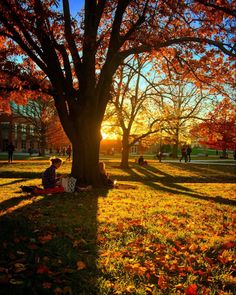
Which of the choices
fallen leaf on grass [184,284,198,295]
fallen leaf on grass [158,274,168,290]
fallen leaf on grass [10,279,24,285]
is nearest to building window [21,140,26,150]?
fallen leaf on grass [10,279,24,285]

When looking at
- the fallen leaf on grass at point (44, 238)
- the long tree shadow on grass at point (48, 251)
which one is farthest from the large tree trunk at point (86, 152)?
the fallen leaf on grass at point (44, 238)

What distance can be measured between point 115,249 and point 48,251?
0.96 m

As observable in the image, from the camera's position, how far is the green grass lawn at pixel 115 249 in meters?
3.38

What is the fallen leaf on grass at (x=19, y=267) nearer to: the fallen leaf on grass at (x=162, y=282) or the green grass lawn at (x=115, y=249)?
the green grass lawn at (x=115, y=249)

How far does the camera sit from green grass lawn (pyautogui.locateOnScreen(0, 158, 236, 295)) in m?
3.38

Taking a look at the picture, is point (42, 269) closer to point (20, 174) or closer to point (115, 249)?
point (115, 249)

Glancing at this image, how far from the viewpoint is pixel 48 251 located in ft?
13.8

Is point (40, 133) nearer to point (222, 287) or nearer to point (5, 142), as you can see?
point (5, 142)

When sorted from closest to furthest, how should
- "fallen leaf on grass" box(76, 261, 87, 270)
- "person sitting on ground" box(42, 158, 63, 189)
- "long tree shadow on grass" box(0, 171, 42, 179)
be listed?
Result: "fallen leaf on grass" box(76, 261, 87, 270), "person sitting on ground" box(42, 158, 63, 189), "long tree shadow on grass" box(0, 171, 42, 179)

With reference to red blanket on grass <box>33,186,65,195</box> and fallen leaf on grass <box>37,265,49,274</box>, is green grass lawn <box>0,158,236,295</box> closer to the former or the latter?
fallen leaf on grass <box>37,265,49,274</box>

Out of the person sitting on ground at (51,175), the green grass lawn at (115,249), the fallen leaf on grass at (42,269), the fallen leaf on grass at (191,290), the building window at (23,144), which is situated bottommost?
the fallen leaf on grass at (191,290)

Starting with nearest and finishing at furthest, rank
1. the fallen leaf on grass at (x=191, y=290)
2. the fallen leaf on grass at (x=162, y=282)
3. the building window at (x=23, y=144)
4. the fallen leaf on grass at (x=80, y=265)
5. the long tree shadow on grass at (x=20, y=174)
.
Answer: the fallen leaf on grass at (x=191, y=290)
the fallen leaf on grass at (x=162, y=282)
the fallen leaf on grass at (x=80, y=265)
the long tree shadow on grass at (x=20, y=174)
the building window at (x=23, y=144)

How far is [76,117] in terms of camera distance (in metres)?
11.3

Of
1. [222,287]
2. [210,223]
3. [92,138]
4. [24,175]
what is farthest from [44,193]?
[24,175]
